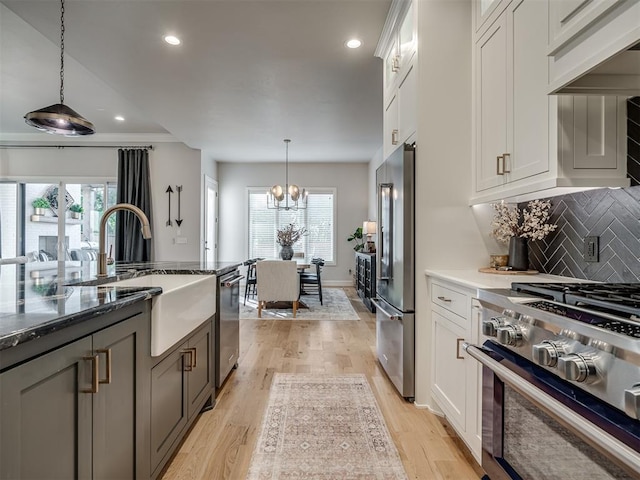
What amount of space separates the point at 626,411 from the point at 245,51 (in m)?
3.45

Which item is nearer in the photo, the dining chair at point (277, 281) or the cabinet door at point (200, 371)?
the cabinet door at point (200, 371)

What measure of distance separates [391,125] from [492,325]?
216 cm

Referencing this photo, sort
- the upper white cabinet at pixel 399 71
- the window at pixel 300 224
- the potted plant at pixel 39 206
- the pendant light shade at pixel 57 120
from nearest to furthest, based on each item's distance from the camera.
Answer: the upper white cabinet at pixel 399 71, the pendant light shade at pixel 57 120, the potted plant at pixel 39 206, the window at pixel 300 224

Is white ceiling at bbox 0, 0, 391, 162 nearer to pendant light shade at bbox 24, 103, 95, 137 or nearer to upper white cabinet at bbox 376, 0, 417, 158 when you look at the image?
upper white cabinet at bbox 376, 0, 417, 158

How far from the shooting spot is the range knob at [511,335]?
1104mm

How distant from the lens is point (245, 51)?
3.13 m

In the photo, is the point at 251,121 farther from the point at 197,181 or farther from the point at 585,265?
the point at 585,265

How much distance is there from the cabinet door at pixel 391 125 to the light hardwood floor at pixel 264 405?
193cm

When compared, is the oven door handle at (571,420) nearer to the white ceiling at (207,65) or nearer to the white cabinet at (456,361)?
the white cabinet at (456,361)

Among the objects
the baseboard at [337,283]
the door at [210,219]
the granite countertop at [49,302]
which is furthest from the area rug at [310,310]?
the granite countertop at [49,302]

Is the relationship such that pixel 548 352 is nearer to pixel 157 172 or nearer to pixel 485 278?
pixel 485 278

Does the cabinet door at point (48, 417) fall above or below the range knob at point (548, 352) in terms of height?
below

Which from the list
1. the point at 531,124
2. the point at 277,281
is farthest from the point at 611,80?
the point at 277,281

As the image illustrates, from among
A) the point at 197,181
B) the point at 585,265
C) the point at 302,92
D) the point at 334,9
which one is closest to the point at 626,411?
the point at 585,265
